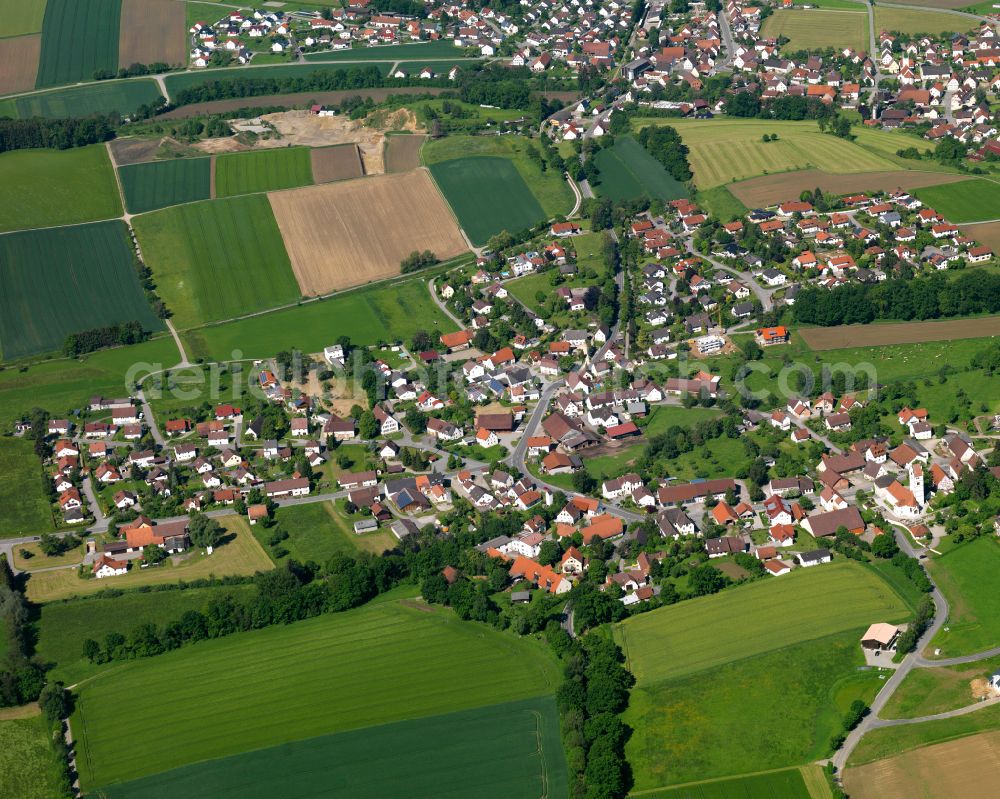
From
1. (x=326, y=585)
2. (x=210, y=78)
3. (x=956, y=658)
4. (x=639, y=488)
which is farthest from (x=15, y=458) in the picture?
(x=210, y=78)

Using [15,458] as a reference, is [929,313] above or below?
above

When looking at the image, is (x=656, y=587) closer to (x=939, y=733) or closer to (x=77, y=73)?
(x=939, y=733)

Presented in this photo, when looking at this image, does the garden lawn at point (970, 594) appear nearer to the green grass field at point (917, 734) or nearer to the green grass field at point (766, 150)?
the green grass field at point (917, 734)

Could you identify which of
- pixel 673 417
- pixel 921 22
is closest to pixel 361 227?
pixel 673 417

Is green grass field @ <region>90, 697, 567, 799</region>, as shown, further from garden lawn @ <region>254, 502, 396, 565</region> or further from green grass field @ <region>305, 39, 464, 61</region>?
green grass field @ <region>305, 39, 464, 61</region>

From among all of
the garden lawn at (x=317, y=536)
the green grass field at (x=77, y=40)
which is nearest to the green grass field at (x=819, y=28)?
the green grass field at (x=77, y=40)

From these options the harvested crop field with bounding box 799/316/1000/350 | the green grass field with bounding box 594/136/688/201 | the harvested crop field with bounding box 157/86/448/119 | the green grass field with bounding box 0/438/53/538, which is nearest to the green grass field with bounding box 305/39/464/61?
the harvested crop field with bounding box 157/86/448/119
